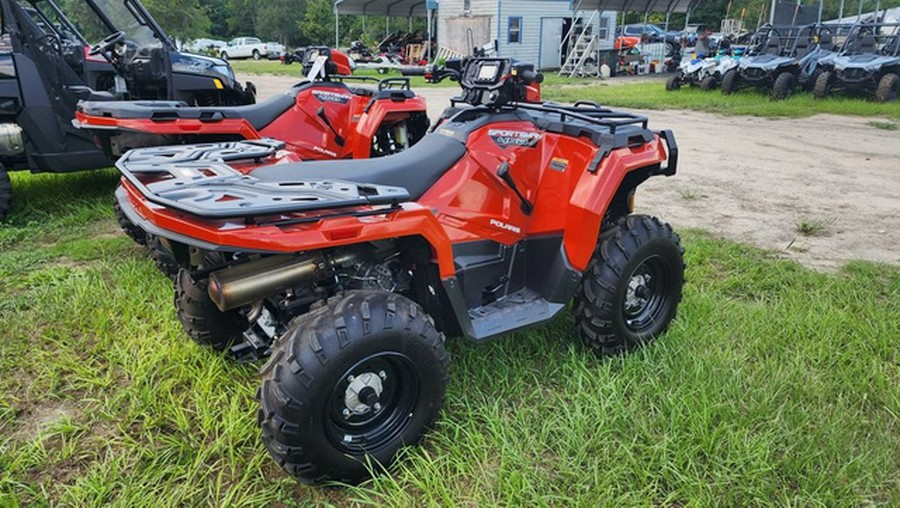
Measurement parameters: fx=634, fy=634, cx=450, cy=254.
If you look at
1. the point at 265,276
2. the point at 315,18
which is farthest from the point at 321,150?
the point at 315,18

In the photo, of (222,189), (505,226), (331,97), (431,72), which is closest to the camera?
(222,189)

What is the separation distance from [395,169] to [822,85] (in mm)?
14726

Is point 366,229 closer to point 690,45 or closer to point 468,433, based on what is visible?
point 468,433

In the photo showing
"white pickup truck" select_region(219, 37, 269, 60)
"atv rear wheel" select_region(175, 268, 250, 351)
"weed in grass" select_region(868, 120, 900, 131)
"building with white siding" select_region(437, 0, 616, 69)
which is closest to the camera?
"atv rear wheel" select_region(175, 268, 250, 351)

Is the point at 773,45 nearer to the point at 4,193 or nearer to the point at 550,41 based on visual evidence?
the point at 550,41

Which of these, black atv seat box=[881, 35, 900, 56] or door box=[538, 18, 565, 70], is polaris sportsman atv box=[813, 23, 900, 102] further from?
door box=[538, 18, 565, 70]

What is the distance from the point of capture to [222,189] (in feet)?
7.30

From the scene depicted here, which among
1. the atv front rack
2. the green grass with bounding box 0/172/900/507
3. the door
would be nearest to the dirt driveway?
the green grass with bounding box 0/172/900/507

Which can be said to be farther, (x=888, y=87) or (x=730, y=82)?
(x=730, y=82)

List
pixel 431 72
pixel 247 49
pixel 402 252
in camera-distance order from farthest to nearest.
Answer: pixel 247 49
pixel 431 72
pixel 402 252

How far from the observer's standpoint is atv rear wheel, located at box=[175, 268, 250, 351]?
3.12m

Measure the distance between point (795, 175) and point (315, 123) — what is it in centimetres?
601

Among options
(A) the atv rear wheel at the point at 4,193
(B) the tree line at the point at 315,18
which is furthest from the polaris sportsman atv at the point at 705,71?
(B) the tree line at the point at 315,18

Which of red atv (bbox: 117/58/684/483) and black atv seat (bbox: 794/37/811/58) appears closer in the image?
red atv (bbox: 117/58/684/483)
